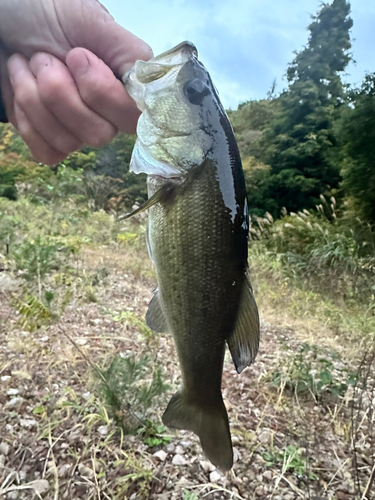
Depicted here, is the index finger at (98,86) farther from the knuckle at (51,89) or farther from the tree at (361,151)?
the tree at (361,151)

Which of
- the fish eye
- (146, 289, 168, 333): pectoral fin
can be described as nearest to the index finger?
the fish eye

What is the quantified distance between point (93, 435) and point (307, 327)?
102 inches

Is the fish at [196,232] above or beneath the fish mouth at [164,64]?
beneath

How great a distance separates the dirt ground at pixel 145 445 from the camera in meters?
1.85

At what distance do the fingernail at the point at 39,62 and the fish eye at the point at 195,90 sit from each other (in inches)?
24.8

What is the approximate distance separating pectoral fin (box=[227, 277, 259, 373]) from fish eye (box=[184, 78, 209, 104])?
621mm

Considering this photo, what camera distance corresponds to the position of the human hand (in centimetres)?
143

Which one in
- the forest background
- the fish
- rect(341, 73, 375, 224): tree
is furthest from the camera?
rect(341, 73, 375, 224): tree

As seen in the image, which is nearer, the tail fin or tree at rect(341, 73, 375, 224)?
the tail fin

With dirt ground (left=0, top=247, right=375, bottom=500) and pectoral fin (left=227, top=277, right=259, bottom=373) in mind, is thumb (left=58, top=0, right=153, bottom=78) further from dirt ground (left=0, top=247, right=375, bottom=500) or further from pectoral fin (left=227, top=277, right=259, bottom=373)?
dirt ground (left=0, top=247, right=375, bottom=500)

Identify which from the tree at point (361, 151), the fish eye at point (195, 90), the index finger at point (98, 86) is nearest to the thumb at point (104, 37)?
the index finger at point (98, 86)

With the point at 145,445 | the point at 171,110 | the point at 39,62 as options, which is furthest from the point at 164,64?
the point at 145,445

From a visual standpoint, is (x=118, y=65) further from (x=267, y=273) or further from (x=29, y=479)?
(x=267, y=273)

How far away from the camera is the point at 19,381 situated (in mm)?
2377
